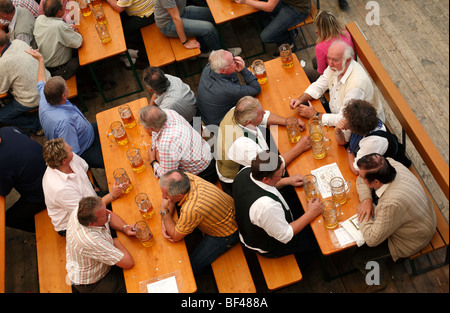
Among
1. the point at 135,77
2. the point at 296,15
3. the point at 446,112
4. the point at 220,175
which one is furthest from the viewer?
the point at 135,77

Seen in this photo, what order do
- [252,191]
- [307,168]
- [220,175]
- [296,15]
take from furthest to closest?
[296,15]
[220,175]
[307,168]
[252,191]

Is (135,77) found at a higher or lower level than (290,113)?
lower

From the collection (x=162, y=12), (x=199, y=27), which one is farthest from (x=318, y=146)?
(x=162, y=12)

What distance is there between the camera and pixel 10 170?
457 cm

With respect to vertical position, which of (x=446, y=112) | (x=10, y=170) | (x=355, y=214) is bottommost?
(x=10, y=170)

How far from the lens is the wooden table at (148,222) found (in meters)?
3.72

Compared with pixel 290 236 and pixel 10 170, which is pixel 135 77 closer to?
pixel 10 170

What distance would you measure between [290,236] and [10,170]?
104 inches

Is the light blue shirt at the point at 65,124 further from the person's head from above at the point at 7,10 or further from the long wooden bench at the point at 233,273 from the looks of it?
the long wooden bench at the point at 233,273

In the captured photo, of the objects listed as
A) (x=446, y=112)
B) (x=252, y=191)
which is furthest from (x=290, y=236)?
(x=446, y=112)

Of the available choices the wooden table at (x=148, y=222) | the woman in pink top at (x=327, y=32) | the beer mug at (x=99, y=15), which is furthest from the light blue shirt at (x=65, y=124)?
the woman in pink top at (x=327, y=32)

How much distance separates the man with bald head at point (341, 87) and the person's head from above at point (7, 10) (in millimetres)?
3673

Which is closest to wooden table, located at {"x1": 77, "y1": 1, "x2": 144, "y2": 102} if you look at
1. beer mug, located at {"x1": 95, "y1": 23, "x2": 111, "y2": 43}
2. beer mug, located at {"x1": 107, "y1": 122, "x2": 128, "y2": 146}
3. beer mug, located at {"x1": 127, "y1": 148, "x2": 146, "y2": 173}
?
beer mug, located at {"x1": 95, "y1": 23, "x2": 111, "y2": 43}

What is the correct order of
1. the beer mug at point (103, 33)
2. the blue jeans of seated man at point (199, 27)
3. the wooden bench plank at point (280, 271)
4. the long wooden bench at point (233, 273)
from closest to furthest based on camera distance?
the wooden bench plank at point (280, 271), the long wooden bench at point (233, 273), the beer mug at point (103, 33), the blue jeans of seated man at point (199, 27)
